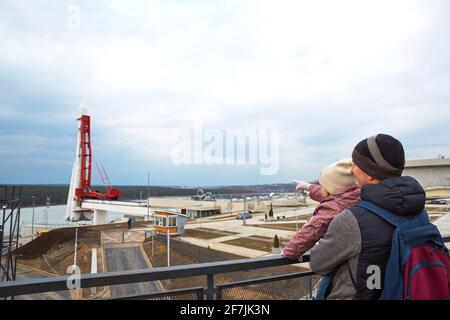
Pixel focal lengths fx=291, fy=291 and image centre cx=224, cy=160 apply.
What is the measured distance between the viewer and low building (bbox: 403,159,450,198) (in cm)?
4672

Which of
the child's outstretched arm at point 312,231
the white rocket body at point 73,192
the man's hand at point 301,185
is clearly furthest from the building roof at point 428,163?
the child's outstretched arm at point 312,231

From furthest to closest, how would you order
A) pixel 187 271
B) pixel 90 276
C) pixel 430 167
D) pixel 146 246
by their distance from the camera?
pixel 430 167 < pixel 146 246 < pixel 187 271 < pixel 90 276

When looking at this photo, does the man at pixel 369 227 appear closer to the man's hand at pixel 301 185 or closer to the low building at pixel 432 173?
the man's hand at pixel 301 185

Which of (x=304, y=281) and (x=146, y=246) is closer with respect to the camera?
(x=304, y=281)

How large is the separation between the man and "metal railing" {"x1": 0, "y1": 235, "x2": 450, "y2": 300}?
0.56m

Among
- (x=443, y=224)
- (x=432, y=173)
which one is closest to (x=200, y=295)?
(x=443, y=224)

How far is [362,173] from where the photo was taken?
54.9 inches

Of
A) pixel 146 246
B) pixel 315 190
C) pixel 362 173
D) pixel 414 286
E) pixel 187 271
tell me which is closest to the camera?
pixel 414 286

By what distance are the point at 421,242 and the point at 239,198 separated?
49.5 metres

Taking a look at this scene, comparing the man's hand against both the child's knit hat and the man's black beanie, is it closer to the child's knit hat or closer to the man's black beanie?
the child's knit hat

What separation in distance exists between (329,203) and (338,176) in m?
0.18

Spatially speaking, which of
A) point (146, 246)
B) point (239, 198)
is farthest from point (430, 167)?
point (146, 246)

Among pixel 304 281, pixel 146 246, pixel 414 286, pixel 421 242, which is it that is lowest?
pixel 146 246
